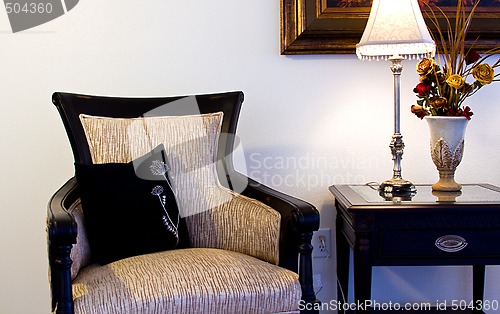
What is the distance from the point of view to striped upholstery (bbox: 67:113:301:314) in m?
1.46

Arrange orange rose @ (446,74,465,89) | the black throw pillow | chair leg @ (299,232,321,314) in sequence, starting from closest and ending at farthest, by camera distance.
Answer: chair leg @ (299,232,321,314) → the black throw pillow → orange rose @ (446,74,465,89)

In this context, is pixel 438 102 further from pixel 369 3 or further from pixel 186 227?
pixel 186 227

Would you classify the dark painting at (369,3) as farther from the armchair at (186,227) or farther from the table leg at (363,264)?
the table leg at (363,264)

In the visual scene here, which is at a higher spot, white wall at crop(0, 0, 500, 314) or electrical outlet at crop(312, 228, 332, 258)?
white wall at crop(0, 0, 500, 314)

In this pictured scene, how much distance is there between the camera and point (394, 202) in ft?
5.98

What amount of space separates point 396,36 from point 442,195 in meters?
0.53

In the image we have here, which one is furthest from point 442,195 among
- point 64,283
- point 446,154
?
A: point 64,283

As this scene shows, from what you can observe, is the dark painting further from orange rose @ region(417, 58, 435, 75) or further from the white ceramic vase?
the white ceramic vase

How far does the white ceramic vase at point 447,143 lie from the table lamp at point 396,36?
13cm

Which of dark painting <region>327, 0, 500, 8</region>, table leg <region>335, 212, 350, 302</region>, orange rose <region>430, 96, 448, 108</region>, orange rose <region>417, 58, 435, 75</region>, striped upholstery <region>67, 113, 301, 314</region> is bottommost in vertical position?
table leg <region>335, 212, 350, 302</region>

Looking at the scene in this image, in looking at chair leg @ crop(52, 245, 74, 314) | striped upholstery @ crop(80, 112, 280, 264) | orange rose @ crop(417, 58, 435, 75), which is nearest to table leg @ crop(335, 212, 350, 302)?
striped upholstery @ crop(80, 112, 280, 264)


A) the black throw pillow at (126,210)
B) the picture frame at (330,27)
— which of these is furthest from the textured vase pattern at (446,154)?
the black throw pillow at (126,210)

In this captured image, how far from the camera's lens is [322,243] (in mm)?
2336

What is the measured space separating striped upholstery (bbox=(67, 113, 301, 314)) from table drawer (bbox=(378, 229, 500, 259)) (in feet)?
1.20
